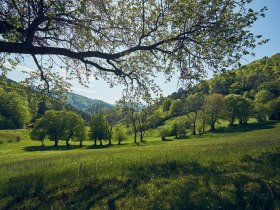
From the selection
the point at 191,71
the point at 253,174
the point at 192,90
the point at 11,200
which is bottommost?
the point at 11,200

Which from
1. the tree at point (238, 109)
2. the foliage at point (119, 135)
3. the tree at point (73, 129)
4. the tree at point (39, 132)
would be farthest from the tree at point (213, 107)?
the tree at point (39, 132)

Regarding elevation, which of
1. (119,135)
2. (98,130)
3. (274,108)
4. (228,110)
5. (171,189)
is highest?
(274,108)

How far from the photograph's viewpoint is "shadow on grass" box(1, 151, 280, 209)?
738cm

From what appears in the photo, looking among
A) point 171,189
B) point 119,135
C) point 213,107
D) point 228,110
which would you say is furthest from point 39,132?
point 171,189

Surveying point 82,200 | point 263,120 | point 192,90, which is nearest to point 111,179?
Result: point 82,200

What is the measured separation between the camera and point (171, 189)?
28.3 feet

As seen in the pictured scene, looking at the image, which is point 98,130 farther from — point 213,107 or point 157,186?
point 157,186

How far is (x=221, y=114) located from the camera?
11675 cm

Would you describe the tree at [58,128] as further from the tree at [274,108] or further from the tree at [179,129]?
the tree at [274,108]

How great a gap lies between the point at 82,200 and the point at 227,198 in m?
4.53

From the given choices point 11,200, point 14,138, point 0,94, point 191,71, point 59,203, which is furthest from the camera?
point 14,138

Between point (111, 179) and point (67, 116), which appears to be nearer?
point (111, 179)

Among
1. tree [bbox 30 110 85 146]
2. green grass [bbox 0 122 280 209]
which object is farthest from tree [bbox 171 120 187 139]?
green grass [bbox 0 122 280 209]

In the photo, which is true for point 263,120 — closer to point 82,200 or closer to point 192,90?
point 192,90
